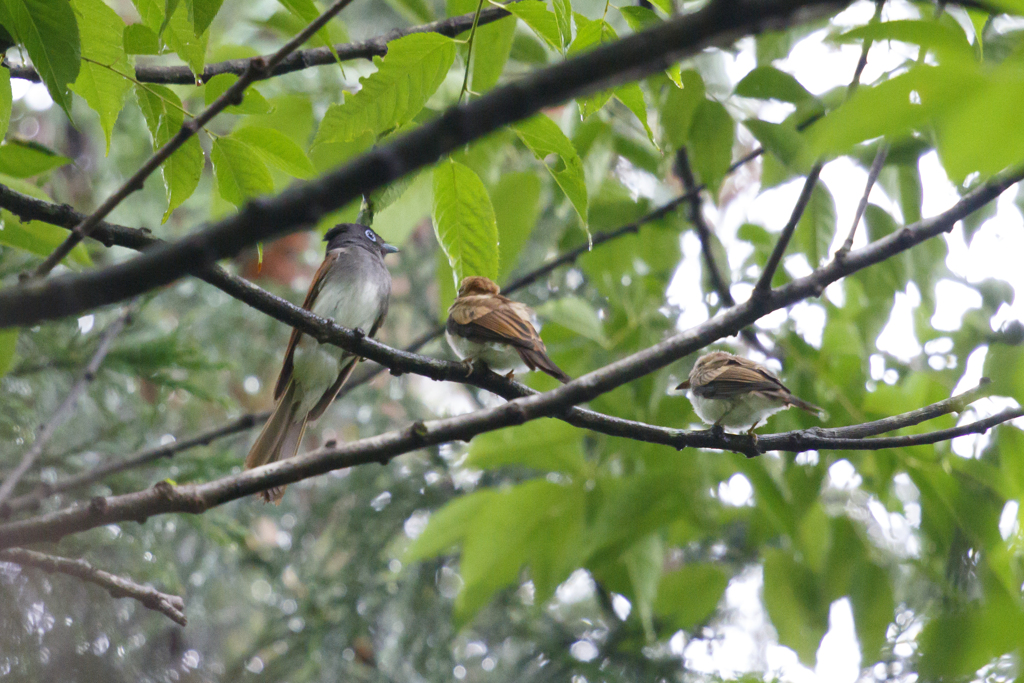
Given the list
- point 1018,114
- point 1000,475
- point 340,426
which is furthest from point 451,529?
point 340,426

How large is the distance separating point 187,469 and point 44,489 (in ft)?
2.94

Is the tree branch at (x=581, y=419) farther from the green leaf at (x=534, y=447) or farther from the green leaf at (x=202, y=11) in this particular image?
the green leaf at (x=534, y=447)

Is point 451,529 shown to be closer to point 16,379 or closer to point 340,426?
point 16,379

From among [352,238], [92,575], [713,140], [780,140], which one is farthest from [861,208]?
[352,238]

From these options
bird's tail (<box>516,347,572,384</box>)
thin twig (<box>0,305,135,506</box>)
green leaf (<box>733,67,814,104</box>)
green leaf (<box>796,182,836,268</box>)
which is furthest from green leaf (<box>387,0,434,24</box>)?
thin twig (<box>0,305,135,506</box>)

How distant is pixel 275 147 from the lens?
183 cm

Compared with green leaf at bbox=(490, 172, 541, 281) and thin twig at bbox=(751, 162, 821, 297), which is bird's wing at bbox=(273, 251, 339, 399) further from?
thin twig at bbox=(751, 162, 821, 297)

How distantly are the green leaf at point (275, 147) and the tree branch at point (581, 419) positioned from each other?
55 centimetres

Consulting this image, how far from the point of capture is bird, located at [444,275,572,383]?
244 centimetres

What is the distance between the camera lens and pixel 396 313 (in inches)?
254

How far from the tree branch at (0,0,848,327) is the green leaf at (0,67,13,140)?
1156 millimetres

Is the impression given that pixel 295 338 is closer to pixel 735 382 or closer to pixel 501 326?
pixel 501 326

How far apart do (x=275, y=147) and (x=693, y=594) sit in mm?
2652

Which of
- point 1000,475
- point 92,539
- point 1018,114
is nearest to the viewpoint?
point 1018,114
